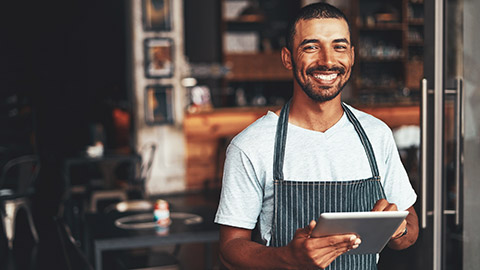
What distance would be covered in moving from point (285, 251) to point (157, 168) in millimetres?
6959

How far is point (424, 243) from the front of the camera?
249 centimetres

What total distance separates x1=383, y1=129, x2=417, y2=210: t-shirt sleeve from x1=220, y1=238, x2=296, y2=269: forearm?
1.30 feet

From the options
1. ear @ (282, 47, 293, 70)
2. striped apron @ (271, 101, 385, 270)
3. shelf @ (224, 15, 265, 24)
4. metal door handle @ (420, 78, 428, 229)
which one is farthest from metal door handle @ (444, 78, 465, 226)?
shelf @ (224, 15, 265, 24)

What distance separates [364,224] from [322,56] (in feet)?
1.39

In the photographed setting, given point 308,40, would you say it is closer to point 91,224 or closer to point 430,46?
point 430,46

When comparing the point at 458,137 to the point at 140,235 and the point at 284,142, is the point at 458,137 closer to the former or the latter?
the point at 284,142

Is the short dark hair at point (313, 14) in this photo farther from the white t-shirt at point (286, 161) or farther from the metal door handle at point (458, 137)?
the metal door handle at point (458, 137)

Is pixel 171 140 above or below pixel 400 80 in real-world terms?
below

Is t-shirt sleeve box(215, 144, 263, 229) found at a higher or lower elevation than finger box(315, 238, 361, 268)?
higher

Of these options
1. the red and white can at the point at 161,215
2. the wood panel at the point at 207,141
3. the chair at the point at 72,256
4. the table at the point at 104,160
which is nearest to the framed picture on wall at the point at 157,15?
the wood panel at the point at 207,141

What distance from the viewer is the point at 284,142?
62.1 inches

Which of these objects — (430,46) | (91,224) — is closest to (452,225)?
(430,46)

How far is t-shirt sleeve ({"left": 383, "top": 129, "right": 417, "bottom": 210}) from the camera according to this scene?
1.66 meters

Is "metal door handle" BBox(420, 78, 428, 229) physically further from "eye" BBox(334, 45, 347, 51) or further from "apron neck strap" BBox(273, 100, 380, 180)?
"eye" BBox(334, 45, 347, 51)
